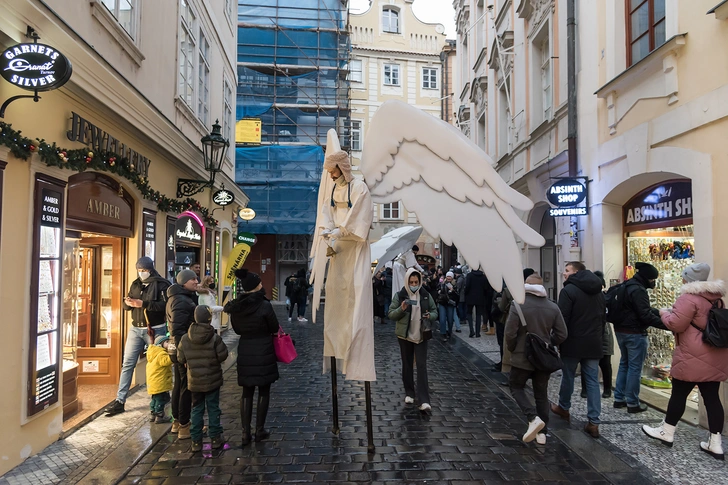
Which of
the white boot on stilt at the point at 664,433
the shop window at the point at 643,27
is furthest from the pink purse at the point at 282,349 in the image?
the shop window at the point at 643,27

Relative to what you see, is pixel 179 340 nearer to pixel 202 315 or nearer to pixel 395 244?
pixel 202 315

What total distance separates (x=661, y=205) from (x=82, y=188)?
730 cm

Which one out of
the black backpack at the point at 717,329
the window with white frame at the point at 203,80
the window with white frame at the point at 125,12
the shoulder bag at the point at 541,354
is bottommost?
the shoulder bag at the point at 541,354

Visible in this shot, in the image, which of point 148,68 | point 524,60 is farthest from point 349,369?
point 524,60

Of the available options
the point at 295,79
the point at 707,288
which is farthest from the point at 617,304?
the point at 295,79

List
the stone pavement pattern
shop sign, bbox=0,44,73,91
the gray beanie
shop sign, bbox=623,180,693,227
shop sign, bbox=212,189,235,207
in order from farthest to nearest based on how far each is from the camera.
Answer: shop sign, bbox=212,189,235,207, shop sign, bbox=623,180,693,227, the gray beanie, the stone pavement pattern, shop sign, bbox=0,44,73,91

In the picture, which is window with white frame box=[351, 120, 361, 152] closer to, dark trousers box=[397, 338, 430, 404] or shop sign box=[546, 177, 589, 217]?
shop sign box=[546, 177, 589, 217]

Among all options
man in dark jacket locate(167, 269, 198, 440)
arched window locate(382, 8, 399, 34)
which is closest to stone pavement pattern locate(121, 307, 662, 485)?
man in dark jacket locate(167, 269, 198, 440)

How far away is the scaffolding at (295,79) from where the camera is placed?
71.4 feet

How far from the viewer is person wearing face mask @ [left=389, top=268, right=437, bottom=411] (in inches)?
217

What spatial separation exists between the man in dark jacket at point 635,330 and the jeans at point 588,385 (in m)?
0.82

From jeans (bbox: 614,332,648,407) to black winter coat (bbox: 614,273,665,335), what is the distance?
91 mm

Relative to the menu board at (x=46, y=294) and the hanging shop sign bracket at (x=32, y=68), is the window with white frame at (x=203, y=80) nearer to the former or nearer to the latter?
the menu board at (x=46, y=294)

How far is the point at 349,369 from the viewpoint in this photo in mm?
4340
